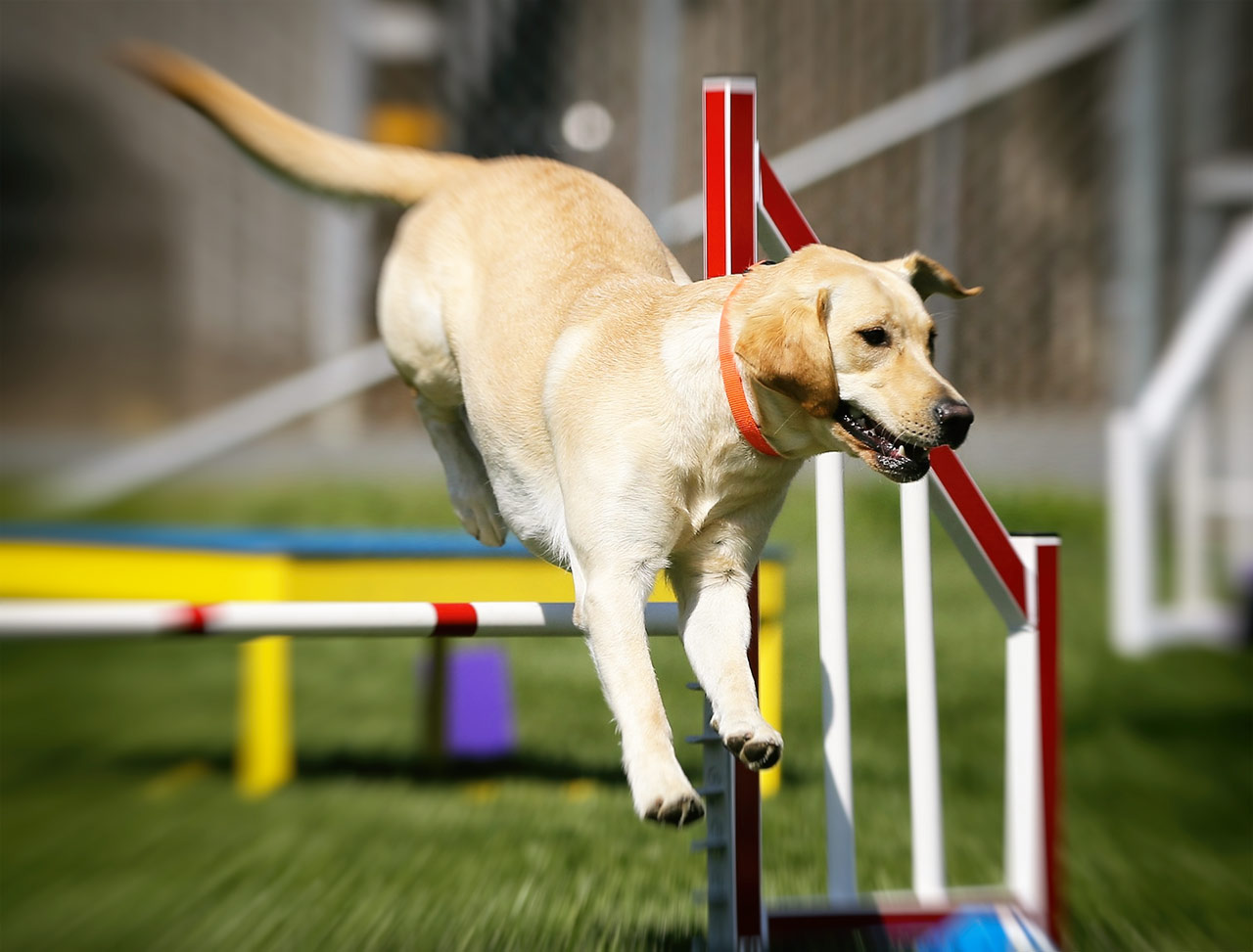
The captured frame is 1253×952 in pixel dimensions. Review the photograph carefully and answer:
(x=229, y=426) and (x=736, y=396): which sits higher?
(x=229, y=426)

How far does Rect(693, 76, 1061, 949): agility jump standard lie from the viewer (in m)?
2.34

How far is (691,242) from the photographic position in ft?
12.6

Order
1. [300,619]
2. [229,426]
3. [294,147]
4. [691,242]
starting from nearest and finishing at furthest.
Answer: [300,619] → [294,147] → [691,242] → [229,426]

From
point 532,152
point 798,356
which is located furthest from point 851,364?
point 532,152

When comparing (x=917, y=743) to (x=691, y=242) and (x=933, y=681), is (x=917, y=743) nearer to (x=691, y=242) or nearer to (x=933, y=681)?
(x=933, y=681)

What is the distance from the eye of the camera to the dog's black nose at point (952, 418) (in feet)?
5.73

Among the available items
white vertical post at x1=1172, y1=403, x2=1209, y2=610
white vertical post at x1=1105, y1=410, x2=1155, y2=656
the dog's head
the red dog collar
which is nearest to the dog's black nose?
the dog's head

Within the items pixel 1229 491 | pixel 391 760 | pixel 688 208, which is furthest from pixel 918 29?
pixel 391 760

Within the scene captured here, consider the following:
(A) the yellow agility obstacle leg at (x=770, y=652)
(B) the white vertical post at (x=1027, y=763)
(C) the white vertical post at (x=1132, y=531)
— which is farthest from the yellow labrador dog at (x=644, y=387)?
(C) the white vertical post at (x=1132, y=531)

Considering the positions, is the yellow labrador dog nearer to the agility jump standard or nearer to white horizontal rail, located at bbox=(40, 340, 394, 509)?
the agility jump standard

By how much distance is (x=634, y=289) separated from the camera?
221 cm

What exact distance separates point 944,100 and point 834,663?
525cm

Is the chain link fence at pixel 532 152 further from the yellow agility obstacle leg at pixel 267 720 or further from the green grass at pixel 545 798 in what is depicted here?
the yellow agility obstacle leg at pixel 267 720

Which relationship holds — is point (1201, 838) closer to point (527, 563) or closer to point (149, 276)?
point (527, 563)
